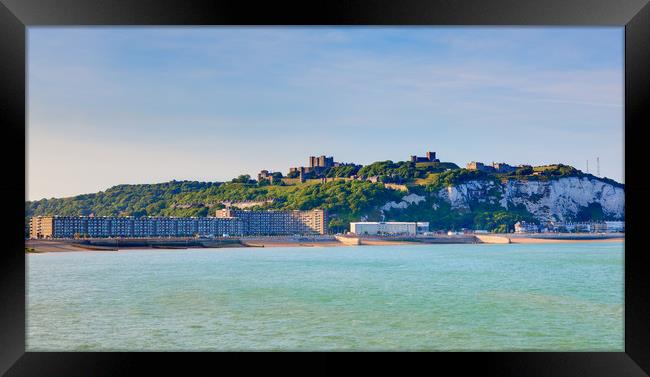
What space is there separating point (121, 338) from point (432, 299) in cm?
804

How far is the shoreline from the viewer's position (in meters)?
34.3

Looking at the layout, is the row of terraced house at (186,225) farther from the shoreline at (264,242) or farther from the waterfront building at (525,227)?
the waterfront building at (525,227)

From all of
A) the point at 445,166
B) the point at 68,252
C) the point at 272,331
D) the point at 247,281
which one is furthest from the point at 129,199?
the point at 272,331

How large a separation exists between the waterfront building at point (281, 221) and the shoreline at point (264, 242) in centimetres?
150

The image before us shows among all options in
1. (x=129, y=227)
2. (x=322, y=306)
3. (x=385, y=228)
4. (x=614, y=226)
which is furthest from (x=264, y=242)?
(x=614, y=226)

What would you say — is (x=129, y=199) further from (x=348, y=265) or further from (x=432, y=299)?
(x=432, y=299)

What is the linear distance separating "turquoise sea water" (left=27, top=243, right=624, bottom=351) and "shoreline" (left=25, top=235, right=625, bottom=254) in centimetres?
832

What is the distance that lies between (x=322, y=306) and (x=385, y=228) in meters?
30.6

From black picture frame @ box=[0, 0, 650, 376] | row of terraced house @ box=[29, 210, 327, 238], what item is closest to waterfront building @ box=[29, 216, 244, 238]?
row of terraced house @ box=[29, 210, 327, 238]

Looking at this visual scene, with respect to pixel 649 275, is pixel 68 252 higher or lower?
lower

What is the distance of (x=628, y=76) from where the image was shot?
327 centimetres

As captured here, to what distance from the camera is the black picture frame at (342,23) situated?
10.1 ft

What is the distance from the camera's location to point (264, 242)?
129 feet

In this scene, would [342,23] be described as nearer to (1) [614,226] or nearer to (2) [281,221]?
(2) [281,221]
